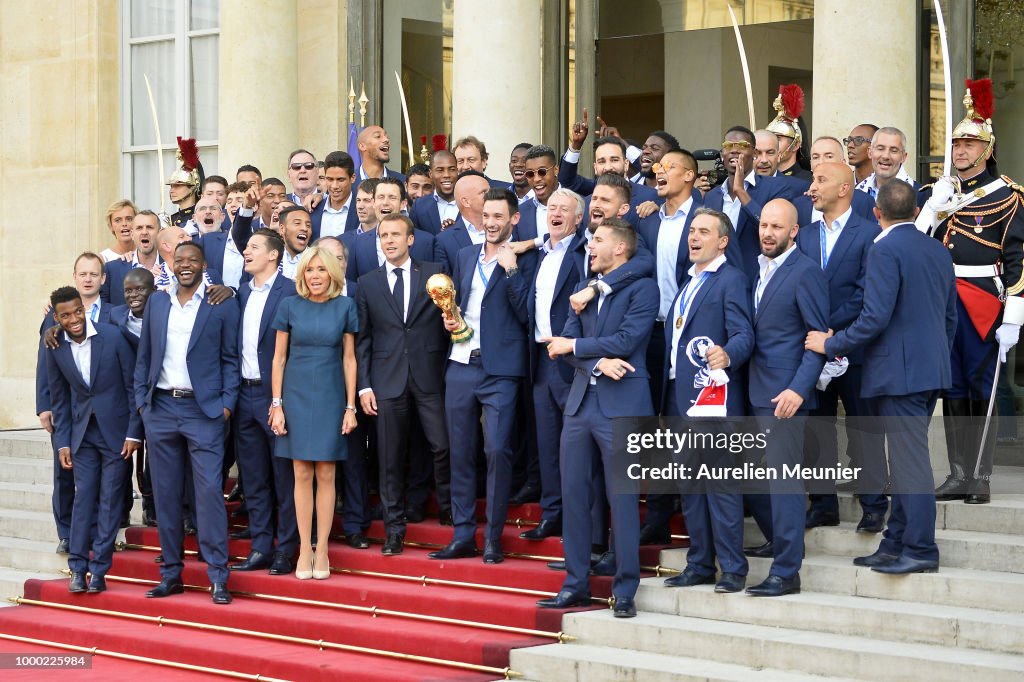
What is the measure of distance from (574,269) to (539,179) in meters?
0.82

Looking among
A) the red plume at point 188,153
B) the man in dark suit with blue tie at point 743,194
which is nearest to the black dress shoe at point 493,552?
the man in dark suit with blue tie at point 743,194

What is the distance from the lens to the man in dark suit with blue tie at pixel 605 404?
330 inches

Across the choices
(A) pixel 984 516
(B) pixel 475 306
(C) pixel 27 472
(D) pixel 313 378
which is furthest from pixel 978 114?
(C) pixel 27 472

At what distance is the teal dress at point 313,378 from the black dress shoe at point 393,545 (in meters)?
0.58

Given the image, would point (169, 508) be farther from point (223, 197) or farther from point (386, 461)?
point (223, 197)

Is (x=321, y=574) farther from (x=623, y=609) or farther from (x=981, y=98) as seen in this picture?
(x=981, y=98)

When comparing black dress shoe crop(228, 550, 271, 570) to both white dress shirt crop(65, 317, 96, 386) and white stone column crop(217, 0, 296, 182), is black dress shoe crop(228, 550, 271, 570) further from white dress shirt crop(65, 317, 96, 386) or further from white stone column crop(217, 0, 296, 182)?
white stone column crop(217, 0, 296, 182)

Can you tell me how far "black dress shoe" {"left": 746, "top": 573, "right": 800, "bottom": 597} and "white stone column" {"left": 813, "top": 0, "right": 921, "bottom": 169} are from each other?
4.00m

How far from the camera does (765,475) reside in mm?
8383

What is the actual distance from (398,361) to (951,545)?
353 centimetres

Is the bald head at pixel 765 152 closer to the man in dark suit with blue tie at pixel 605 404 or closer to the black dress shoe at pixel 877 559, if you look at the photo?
the man in dark suit with blue tie at pixel 605 404

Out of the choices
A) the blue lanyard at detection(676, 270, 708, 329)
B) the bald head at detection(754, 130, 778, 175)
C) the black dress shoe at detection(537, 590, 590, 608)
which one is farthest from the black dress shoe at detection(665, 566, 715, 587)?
the bald head at detection(754, 130, 778, 175)

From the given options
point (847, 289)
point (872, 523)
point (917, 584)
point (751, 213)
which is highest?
point (751, 213)

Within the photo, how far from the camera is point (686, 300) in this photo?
848 centimetres
